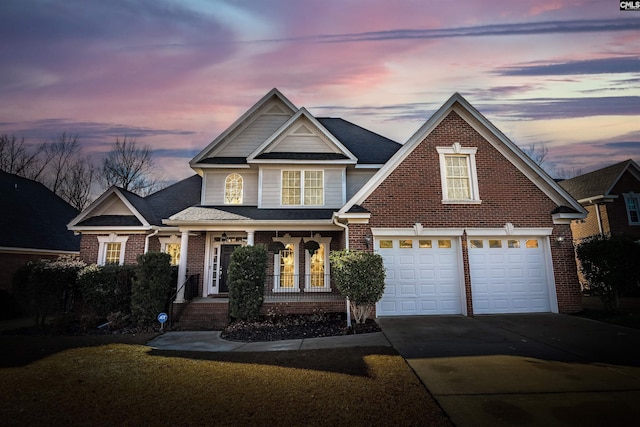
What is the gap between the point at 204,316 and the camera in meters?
11.0

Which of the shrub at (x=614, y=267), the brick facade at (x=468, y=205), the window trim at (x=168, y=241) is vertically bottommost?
the shrub at (x=614, y=267)

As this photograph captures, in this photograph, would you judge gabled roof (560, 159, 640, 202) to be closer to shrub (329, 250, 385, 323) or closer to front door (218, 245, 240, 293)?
shrub (329, 250, 385, 323)

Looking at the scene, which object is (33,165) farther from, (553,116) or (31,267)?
(553,116)

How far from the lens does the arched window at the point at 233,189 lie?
14.1 m

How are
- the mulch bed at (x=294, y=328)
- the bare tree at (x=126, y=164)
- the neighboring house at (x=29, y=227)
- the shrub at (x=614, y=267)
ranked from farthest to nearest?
1. the bare tree at (x=126, y=164)
2. the neighboring house at (x=29, y=227)
3. the shrub at (x=614, y=267)
4. the mulch bed at (x=294, y=328)

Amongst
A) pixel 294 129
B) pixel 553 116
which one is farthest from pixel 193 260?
pixel 553 116

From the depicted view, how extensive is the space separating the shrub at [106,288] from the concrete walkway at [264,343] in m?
3.13

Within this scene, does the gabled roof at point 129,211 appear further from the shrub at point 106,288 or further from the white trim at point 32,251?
the white trim at point 32,251

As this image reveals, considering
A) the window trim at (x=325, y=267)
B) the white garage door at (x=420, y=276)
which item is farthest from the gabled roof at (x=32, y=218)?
the white garage door at (x=420, y=276)

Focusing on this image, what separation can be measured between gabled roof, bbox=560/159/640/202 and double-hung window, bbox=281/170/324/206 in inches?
695

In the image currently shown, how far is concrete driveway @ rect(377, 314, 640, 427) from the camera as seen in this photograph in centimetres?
378

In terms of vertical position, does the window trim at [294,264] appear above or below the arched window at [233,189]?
below

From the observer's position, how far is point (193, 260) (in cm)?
1332

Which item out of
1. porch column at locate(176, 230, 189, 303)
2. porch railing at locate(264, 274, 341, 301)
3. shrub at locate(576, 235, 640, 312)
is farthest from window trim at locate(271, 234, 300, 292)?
shrub at locate(576, 235, 640, 312)
